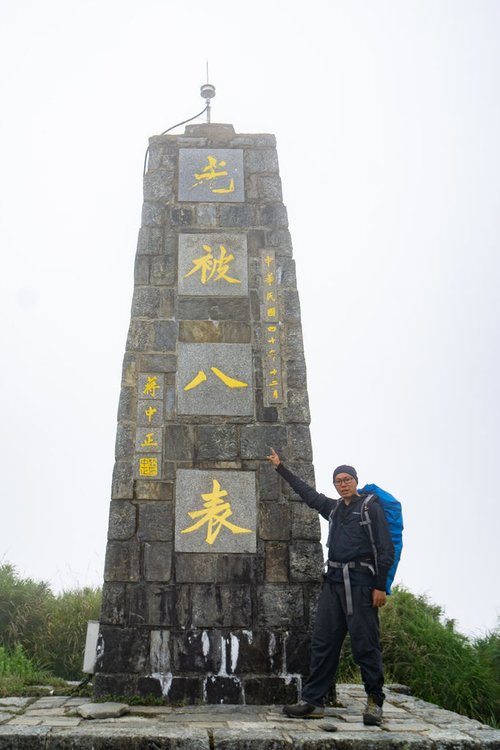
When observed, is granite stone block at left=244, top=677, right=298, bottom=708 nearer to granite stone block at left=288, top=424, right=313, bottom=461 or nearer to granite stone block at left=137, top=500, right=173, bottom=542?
granite stone block at left=137, top=500, right=173, bottom=542

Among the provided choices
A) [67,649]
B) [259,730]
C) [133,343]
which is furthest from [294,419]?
[67,649]

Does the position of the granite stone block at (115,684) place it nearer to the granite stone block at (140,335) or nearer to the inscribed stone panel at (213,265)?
the granite stone block at (140,335)

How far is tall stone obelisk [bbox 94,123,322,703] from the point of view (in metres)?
5.20

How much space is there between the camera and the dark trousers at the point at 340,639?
4.51m

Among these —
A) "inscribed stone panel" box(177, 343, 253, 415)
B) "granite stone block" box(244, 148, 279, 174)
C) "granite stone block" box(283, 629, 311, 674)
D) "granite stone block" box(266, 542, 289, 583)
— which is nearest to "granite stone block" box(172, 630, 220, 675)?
"granite stone block" box(283, 629, 311, 674)

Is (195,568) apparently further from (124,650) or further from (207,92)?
(207,92)

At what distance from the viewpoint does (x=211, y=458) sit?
5652 mm

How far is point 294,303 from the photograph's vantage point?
620cm

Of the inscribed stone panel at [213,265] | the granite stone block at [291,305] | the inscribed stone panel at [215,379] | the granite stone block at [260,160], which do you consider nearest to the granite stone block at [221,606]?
the inscribed stone panel at [215,379]

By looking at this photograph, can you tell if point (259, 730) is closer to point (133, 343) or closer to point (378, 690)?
point (378, 690)

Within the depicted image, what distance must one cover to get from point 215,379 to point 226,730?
2.77 m

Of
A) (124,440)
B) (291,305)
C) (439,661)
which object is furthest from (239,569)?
(439,661)

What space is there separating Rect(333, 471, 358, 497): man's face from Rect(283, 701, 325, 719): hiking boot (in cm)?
144

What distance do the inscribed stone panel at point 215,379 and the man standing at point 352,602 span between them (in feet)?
4.26
